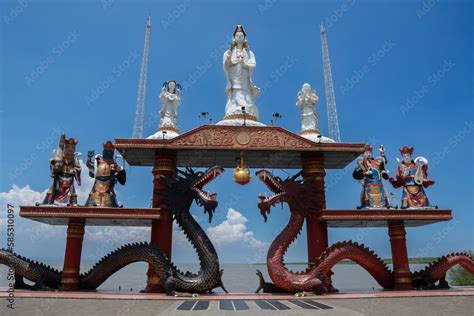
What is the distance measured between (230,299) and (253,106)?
26.2 feet

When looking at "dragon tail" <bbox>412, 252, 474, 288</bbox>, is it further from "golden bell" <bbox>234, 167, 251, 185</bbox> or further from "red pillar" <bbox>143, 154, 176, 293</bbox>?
"red pillar" <bbox>143, 154, 176, 293</bbox>

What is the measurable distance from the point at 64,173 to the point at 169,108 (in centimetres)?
480

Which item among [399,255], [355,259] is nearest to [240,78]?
[355,259]

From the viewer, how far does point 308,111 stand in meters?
15.8

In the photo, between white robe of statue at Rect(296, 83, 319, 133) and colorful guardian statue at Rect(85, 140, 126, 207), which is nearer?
colorful guardian statue at Rect(85, 140, 126, 207)

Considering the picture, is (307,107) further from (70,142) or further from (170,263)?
(70,142)

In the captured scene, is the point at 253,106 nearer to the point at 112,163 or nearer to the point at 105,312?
the point at 112,163

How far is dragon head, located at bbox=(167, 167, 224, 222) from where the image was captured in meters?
13.0

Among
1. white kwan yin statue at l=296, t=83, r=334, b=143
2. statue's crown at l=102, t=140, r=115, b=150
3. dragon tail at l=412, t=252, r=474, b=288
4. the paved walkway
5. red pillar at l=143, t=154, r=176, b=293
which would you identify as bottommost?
the paved walkway

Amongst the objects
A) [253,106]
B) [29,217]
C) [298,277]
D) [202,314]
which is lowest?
[202,314]

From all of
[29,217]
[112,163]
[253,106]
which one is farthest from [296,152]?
[29,217]

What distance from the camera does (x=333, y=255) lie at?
12641 millimetres

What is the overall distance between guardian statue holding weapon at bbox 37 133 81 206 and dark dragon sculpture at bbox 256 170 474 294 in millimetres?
6765

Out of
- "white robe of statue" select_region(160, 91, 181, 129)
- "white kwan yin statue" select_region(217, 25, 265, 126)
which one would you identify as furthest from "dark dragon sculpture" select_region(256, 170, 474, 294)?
"white robe of statue" select_region(160, 91, 181, 129)
